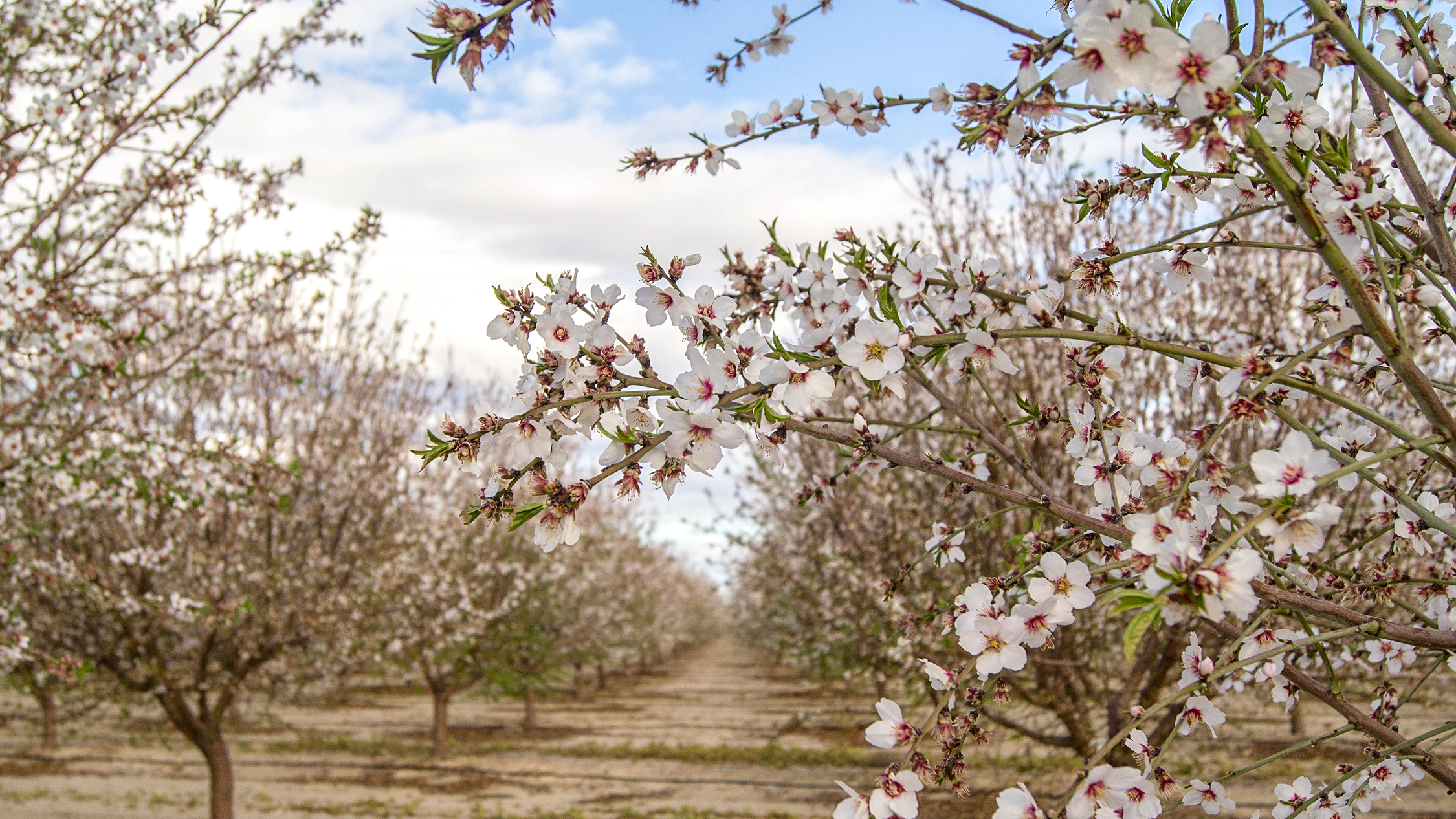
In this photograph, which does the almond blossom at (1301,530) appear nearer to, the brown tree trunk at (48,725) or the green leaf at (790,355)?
the green leaf at (790,355)

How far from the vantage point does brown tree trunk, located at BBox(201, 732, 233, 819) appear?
765cm

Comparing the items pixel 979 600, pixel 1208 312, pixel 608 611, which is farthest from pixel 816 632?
pixel 979 600

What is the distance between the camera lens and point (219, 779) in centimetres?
771

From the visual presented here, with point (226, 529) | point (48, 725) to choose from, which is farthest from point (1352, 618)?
point (48, 725)

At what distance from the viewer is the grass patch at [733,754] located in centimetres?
1280

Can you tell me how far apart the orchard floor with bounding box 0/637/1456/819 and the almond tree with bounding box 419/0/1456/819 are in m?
5.60

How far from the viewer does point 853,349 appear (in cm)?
139

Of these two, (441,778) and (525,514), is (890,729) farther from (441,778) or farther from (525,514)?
(441,778)

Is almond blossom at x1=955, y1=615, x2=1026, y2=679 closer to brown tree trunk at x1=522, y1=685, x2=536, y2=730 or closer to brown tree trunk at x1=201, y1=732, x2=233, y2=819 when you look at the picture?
brown tree trunk at x1=201, y1=732, x2=233, y2=819

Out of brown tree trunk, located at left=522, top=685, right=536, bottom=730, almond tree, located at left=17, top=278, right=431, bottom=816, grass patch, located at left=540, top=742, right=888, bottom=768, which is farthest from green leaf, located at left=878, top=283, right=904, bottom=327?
brown tree trunk, located at left=522, top=685, right=536, bottom=730

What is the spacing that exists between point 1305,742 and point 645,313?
1.46m

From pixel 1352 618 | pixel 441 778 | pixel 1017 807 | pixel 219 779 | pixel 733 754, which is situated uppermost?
pixel 1352 618

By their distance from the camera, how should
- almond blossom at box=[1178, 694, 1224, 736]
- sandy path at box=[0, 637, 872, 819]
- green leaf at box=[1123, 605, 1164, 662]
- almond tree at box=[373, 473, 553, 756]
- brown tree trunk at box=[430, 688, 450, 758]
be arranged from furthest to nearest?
brown tree trunk at box=[430, 688, 450, 758], almond tree at box=[373, 473, 553, 756], sandy path at box=[0, 637, 872, 819], almond blossom at box=[1178, 694, 1224, 736], green leaf at box=[1123, 605, 1164, 662]

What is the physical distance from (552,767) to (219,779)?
594cm
